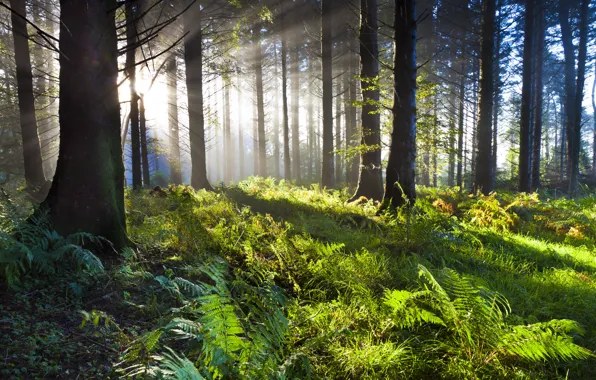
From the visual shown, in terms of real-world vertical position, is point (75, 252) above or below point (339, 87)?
below

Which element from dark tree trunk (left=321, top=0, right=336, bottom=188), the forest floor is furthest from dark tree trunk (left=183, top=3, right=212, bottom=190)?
the forest floor

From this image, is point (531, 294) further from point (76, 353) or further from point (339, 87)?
point (339, 87)

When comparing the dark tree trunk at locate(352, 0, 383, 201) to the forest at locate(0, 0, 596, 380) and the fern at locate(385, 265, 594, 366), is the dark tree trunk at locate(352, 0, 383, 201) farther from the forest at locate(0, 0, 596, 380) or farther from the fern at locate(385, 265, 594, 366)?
the fern at locate(385, 265, 594, 366)

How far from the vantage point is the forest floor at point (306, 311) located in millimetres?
1899

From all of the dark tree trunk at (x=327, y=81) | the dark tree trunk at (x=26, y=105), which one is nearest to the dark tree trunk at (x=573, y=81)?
the dark tree trunk at (x=327, y=81)

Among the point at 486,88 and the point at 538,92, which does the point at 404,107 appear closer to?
the point at 486,88

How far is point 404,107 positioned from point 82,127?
554 centimetres

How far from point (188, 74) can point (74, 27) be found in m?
8.75

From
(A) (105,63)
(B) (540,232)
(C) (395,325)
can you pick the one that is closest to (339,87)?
(B) (540,232)

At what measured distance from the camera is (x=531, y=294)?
339cm

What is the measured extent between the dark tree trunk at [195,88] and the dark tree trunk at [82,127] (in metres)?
7.86

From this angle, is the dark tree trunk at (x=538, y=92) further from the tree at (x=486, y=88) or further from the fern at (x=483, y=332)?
the fern at (x=483, y=332)

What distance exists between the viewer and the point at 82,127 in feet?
12.1

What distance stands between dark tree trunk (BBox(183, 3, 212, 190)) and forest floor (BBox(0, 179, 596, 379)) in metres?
7.21
